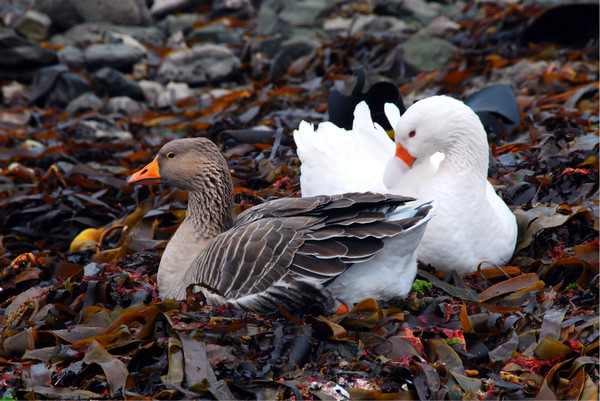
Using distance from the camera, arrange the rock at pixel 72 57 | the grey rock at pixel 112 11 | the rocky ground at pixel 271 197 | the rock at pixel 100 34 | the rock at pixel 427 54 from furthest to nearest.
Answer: the grey rock at pixel 112 11 < the rock at pixel 100 34 < the rock at pixel 72 57 < the rock at pixel 427 54 < the rocky ground at pixel 271 197

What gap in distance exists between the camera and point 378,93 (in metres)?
5.58

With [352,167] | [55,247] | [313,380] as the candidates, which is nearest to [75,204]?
[55,247]

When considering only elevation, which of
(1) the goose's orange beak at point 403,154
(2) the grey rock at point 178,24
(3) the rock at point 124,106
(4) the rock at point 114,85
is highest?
(1) the goose's orange beak at point 403,154

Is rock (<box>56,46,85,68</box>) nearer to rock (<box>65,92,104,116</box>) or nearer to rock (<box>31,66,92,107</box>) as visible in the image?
rock (<box>31,66,92,107</box>)

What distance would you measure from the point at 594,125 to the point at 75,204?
4574mm

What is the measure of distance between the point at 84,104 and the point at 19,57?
5.92 ft

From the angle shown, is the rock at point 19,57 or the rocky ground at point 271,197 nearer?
the rocky ground at point 271,197

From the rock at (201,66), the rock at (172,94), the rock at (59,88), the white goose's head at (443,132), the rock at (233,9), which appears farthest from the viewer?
the rock at (233,9)

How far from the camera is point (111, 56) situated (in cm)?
1035

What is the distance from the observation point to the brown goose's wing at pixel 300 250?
3.27 meters

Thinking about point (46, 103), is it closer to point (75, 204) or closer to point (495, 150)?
point (75, 204)

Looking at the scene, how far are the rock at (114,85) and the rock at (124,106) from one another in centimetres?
29

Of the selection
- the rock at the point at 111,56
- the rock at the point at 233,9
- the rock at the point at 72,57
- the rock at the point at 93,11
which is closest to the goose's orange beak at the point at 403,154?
the rock at the point at 111,56

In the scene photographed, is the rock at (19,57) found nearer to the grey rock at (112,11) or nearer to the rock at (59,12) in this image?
the rock at (59,12)
